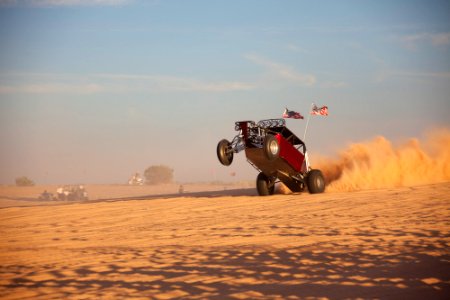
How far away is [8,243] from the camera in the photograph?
35.3 feet

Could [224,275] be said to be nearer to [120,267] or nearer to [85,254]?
[120,267]

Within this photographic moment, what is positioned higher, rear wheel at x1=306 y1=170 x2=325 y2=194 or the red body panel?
the red body panel

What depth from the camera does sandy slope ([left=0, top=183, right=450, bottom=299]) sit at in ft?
19.4

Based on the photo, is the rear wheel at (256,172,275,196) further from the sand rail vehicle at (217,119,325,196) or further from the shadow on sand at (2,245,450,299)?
the shadow on sand at (2,245,450,299)

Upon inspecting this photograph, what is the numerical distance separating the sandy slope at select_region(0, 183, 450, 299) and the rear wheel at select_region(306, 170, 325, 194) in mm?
2657

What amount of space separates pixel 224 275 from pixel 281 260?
115 cm

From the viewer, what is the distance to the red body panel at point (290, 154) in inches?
635

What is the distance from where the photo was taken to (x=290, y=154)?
54.3 feet

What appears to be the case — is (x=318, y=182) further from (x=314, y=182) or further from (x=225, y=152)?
(x=225, y=152)

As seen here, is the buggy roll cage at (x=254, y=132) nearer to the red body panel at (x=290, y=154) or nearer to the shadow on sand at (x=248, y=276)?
the red body panel at (x=290, y=154)

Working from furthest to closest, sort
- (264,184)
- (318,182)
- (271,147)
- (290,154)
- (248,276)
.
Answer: (264,184) < (318,182) < (290,154) < (271,147) < (248,276)

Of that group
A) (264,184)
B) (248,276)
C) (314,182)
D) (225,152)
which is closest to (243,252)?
(248,276)

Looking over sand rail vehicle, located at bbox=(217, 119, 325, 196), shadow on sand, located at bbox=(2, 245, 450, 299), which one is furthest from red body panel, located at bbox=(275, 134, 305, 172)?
shadow on sand, located at bbox=(2, 245, 450, 299)

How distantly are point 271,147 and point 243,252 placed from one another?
7564 mm
